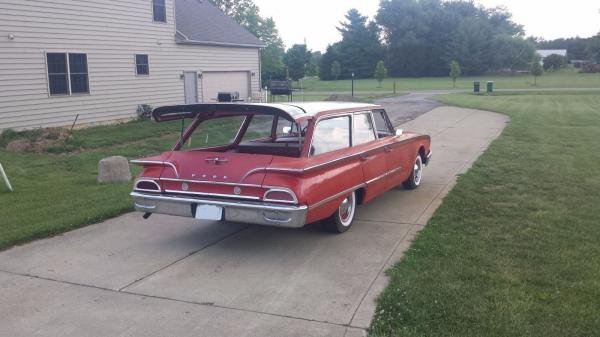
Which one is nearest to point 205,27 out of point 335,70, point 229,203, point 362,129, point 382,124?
point 382,124

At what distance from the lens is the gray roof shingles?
23500mm

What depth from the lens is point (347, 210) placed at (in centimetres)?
651

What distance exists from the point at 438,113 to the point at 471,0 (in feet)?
236

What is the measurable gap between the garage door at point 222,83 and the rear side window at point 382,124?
54.6 ft

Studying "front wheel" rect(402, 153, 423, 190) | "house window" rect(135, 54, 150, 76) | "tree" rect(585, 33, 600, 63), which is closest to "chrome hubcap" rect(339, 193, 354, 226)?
"front wheel" rect(402, 153, 423, 190)

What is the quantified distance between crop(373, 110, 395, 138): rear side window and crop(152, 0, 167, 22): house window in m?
15.2

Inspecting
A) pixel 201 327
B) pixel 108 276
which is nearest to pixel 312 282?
pixel 201 327

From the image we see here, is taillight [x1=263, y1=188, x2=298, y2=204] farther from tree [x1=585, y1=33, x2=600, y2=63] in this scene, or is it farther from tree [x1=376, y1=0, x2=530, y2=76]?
tree [x1=585, y1=33, x2=600, y2=63]

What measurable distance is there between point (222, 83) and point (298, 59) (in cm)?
4969

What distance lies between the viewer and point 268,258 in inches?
220

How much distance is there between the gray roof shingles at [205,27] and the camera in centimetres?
2350

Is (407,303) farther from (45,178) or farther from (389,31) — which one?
(389,31)

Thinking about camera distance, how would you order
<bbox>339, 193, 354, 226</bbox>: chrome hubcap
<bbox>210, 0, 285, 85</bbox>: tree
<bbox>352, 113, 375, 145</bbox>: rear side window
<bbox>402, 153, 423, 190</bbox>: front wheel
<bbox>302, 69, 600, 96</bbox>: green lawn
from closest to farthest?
<bbox>339, 193, 354, 226</bbox>: chrome hubcap < <bbox>352, 113, 375, 145</bbox>: rear side window < <bbox>402, 153, 423, 190</bbox>: front wheel < <bbox>302, 69, 600, 96</bbox>: green lawn < <bbox>210, 0, 285, 85</bbox>: tree

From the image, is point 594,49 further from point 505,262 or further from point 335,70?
point 505,262
